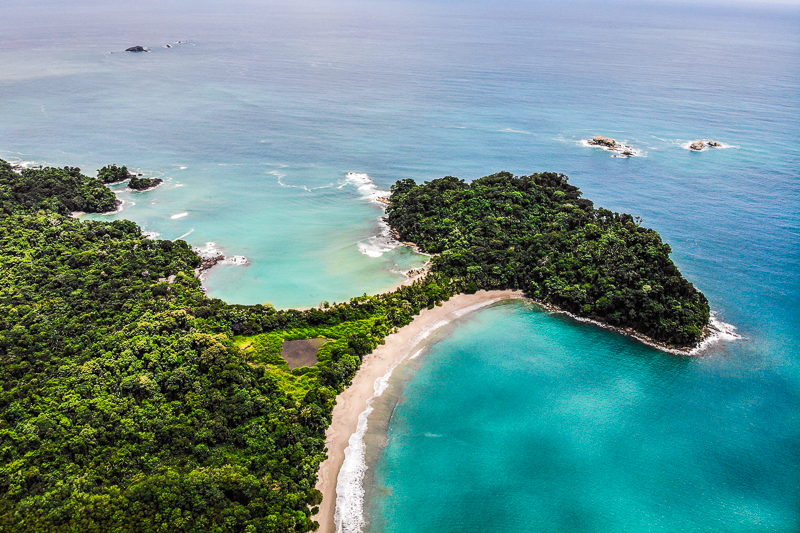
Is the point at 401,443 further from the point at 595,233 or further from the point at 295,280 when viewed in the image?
the point at 595,233

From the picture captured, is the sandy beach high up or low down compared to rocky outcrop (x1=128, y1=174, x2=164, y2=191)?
down

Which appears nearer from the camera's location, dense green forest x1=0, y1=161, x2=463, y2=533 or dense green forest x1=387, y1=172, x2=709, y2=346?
dense green forest x1=0, y1=161, x2=463, y2=533

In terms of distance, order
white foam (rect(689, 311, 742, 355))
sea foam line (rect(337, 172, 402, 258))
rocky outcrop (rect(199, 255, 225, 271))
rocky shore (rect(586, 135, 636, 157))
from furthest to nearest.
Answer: rocky shore (rect(586, 135, 636, 157)) → sea foam line (rect(337, 172, 402, 258)) → rocky outcrop (rect(199, 255, 225, 271)) → white foam (rect(689, 311, 742, 355))

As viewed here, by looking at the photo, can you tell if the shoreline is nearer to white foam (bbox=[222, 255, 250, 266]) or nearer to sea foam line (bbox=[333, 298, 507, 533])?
sea foam line (bbox=[333, 298, 507, 533])

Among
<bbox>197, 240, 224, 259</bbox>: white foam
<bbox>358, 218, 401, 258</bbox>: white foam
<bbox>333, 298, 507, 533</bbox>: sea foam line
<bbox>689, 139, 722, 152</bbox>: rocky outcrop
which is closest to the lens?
<bbox>333, 298, 507, 533</bbox>: sea foam line

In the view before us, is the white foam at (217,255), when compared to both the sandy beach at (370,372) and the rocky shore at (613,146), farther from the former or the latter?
the rocky shore at (613,146)

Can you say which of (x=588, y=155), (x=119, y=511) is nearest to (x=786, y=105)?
(x=588, y=155)


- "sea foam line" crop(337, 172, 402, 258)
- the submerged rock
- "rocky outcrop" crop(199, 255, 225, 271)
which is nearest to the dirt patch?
"sea foam line" crop(337, 172, 402, 258)
